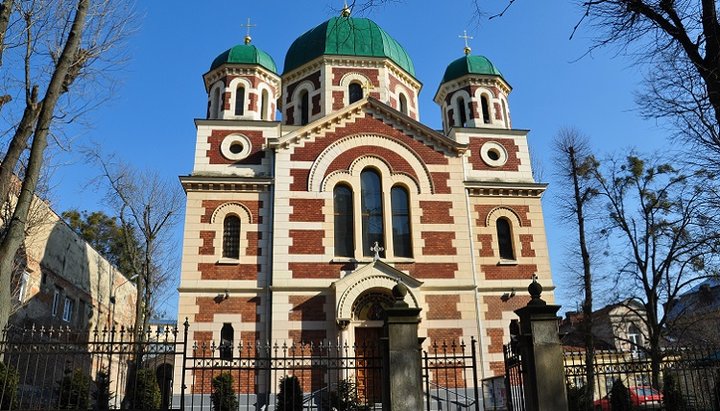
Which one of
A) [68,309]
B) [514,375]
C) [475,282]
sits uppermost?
[68,309]

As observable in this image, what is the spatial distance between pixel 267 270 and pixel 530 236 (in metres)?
9.65

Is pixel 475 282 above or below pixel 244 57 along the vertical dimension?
below

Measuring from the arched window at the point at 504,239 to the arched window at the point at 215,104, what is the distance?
1195 cm

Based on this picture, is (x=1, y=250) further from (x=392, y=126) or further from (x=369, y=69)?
(x=369, y=69)

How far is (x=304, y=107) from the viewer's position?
26.3 m

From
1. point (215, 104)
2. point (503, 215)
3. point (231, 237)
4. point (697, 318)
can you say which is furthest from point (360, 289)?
point (697, 318)

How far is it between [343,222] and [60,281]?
46.4ft

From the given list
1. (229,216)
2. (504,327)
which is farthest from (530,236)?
(229,216)

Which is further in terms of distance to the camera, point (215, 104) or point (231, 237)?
point (215, 104)

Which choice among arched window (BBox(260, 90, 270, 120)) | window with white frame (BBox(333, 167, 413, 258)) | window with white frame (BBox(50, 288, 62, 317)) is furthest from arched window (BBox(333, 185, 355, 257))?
window with white frame (BBox(50, 288, 62, 317))

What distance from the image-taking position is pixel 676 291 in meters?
23.5

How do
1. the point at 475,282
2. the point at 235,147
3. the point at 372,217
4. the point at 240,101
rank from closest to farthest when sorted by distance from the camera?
the point at 475,282 → the point at 372,217 → the point at 235,147 → the point at 240,101

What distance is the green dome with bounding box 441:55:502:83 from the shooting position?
25.3m

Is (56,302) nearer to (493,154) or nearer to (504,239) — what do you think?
(504,239)
